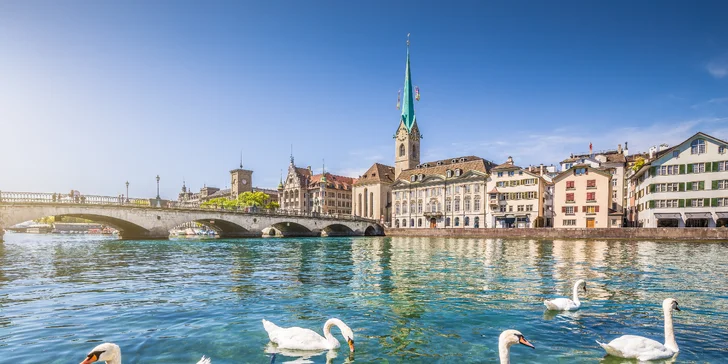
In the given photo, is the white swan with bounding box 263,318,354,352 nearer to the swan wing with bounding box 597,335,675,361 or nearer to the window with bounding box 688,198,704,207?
the swan wing with bounding box 597,335,675,361

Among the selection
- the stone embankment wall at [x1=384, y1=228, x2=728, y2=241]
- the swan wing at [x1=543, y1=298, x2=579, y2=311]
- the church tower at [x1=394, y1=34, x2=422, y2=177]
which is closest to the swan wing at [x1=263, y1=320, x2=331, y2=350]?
the swan wing at [x1=543, y1=298, x2=579, y2=311]

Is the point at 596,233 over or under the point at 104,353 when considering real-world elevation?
under

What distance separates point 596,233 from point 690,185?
14.0 m

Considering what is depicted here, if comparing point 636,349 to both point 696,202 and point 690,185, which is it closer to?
point 690,185

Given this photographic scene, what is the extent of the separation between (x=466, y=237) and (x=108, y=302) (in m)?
68.0

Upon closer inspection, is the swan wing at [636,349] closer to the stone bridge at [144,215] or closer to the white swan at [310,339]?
the white swan at [310,339]

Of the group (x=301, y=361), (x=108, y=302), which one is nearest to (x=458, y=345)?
(x=301, y=361)

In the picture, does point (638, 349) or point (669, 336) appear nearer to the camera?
point (638, 349)

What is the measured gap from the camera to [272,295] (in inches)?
591

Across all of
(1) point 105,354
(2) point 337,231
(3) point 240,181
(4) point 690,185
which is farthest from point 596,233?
(3) point 240,181

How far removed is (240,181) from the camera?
144 meters

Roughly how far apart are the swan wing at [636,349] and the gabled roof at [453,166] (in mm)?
83003

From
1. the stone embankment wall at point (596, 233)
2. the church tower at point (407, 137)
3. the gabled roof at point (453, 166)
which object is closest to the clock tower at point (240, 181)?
the church tower at point (407, 137)

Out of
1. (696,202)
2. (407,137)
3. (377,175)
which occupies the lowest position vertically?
(696,202)
